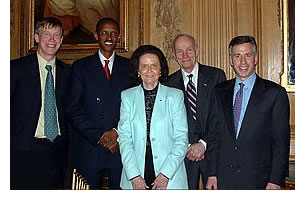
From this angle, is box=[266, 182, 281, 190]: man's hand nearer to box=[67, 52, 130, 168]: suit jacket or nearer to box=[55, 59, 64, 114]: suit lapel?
box=[67, 52, 130, 168]: suit jacket

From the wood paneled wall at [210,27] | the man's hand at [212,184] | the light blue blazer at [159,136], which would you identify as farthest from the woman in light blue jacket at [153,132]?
the wood paneled wall at [210,27]

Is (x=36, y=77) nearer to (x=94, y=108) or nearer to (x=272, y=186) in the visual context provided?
A: (x=94, y=108)

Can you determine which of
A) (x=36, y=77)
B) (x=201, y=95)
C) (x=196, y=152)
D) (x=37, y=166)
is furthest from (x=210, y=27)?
(x=37, y=166)

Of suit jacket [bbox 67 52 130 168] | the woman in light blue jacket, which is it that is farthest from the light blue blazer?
suit jacket [bbox 67 52 130 168]

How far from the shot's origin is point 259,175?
8.95 feet

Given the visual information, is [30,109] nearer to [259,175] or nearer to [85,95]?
[85,95]

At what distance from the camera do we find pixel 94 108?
3.18 metres

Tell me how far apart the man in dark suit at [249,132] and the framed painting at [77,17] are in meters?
1.30

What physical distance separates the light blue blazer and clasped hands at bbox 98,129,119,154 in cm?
32

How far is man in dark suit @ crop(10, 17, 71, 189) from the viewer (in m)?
3.07

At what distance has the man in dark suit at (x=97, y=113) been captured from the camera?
314cm

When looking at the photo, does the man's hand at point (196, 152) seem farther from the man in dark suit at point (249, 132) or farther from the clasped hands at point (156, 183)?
the clasped hands at point (156, 183)
